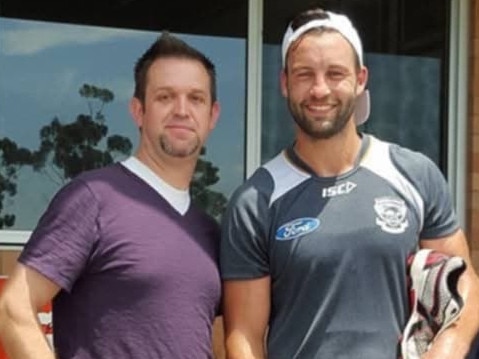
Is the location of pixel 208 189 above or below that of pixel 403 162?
below

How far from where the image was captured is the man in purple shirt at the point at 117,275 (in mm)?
3057

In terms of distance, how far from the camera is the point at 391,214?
3.21m

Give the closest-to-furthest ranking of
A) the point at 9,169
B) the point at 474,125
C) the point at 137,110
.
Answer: the point at 137,110, the point at 9,169, the point at 474,125

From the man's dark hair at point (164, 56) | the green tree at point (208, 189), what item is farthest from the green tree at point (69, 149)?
the man's dark hair at point (164, 56)

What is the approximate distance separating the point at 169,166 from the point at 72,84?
2920mm

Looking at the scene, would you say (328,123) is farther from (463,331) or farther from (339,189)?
(463,331)

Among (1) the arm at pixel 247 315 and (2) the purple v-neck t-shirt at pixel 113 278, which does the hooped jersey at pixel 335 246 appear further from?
(2) the purple v-neck t-shirt at pixel 113 278

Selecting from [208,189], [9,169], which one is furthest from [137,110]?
[208,189]

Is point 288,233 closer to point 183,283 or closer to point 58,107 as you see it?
point 183,283

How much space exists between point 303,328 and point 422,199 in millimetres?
465

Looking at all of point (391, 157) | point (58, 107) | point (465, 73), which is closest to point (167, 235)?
point (391, 157)

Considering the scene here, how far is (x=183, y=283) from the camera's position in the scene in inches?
124

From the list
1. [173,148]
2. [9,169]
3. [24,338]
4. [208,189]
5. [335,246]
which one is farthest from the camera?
[208,189]

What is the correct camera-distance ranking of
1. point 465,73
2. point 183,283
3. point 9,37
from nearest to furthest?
1. point 183,283
2. point 9,37
3. point 465,73
